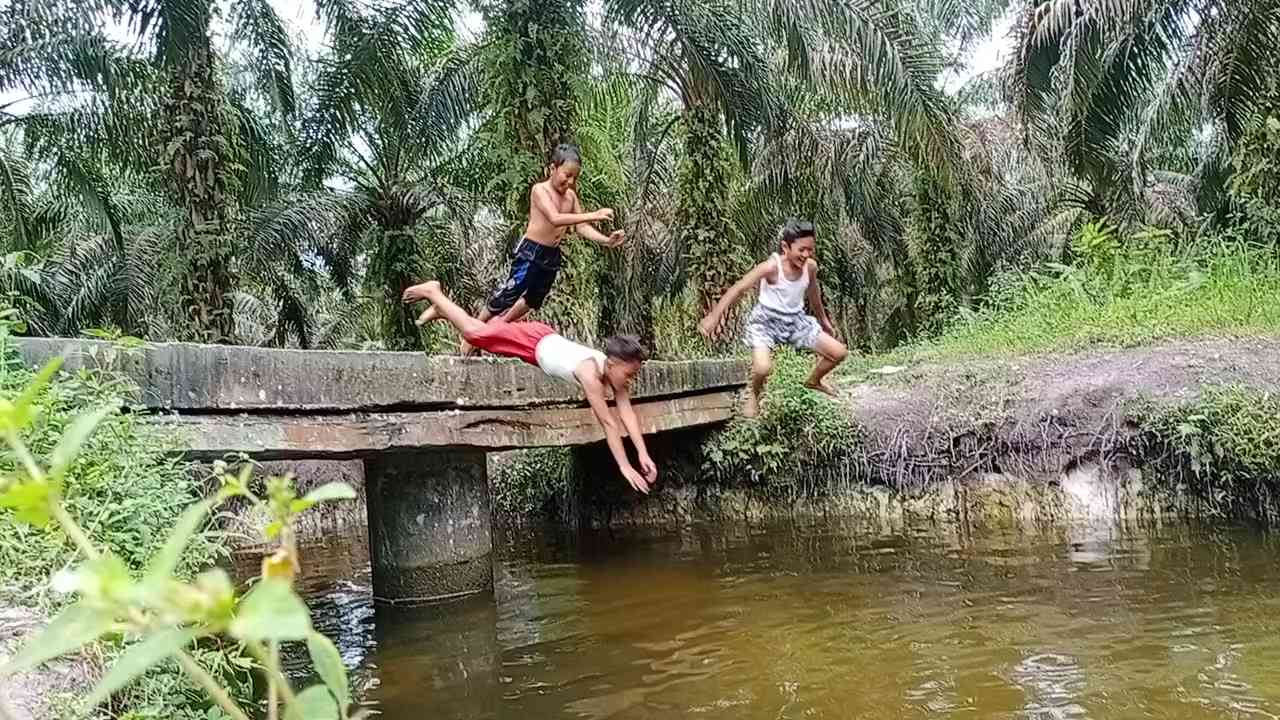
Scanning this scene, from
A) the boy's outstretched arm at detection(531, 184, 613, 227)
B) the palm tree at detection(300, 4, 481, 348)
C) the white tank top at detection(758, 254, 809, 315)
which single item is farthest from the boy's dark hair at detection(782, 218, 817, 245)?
the palm tree at detection(300, 4, 481, 348)

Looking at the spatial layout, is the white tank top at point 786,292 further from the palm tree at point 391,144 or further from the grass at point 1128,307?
the palm tree at point 391,144

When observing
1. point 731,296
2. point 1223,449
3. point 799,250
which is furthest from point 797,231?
point 1223,449

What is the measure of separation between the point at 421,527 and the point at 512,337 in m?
A: 2.13

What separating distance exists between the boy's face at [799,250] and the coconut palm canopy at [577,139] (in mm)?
4156

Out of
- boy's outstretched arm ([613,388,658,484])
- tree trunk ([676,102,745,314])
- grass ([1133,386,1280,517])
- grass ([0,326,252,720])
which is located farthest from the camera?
tree trunk ([676,102,745,314])

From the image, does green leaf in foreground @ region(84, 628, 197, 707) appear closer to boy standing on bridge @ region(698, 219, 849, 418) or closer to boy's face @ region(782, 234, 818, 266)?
boy standing on bridge @ region(698, 219, 849, 418)

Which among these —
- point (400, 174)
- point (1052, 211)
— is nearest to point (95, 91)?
point (400, 174)

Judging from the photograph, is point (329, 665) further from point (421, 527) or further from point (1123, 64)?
point (1123, 64)

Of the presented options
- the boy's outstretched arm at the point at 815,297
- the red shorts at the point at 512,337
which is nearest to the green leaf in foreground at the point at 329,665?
the red shorts at the point at 512,337

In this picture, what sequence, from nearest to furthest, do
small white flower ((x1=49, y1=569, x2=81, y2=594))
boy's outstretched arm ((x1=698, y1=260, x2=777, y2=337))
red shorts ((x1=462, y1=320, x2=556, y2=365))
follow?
small white flower ((x1=49, y1=569, x2=81, y2=594)) → red shorts ((x1=462, y1=320, x2=556, y2=365)) → boy's outstretched arm ((x1=698, y1=260, x2=777, y2=337))

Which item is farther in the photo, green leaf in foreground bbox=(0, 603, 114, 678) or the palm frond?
the palm frond

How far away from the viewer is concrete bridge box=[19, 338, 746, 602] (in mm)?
4840

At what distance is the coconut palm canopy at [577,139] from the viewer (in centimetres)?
1069

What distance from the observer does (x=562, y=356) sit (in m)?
5.98
